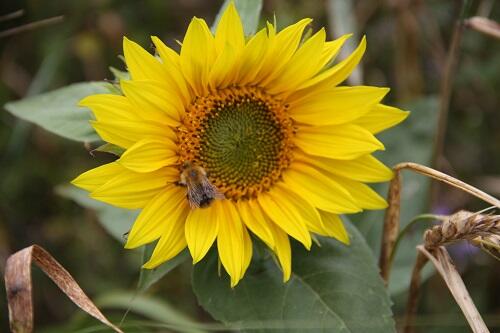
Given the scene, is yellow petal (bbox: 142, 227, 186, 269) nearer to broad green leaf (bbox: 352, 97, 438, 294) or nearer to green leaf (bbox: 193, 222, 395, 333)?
green leaf (bbox: 193, 222, 395, 333)

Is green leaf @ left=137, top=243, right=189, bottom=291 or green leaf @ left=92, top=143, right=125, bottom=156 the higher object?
green leaf @ left=92, top=143, right=125, bottom=156

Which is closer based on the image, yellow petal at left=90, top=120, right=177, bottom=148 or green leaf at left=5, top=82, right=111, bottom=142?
yellow petal at left=90, top=120, right=177, bottom=148

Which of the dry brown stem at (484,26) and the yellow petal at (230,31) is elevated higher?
the yellow petal at (230,31)

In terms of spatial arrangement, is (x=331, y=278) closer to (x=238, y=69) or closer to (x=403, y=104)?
(x=238, y=69)

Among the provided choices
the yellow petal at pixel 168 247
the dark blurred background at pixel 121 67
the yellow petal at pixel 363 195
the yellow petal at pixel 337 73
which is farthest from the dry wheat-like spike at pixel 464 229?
the dark blurred background at pixel 121 67

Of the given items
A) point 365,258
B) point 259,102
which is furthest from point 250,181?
point 365,258

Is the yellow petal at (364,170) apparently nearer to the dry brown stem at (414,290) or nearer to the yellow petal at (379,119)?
the yellow petal at (379,119)

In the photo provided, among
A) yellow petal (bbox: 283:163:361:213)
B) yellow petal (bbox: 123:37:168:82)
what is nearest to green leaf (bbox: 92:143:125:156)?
yellow petal (bbox: 123:37:168:82)

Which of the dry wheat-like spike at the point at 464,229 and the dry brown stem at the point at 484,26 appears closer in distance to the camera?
the dry wheat-like spike at the point at 464,229
